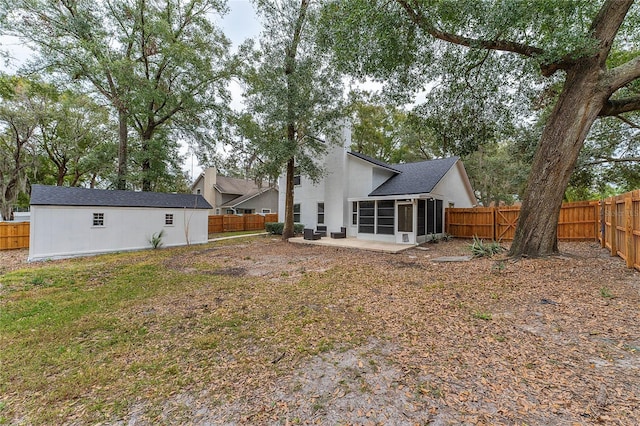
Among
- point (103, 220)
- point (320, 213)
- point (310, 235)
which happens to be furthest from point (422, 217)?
point (103, 220)

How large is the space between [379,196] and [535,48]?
771 cm

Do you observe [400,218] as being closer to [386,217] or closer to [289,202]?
[386,217]

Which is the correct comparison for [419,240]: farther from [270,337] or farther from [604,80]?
[270,337]

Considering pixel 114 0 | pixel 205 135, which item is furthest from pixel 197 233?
pixel 114 0

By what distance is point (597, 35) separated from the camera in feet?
20.5

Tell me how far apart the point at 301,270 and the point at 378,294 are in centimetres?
293

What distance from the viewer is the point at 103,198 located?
1139 centimetres

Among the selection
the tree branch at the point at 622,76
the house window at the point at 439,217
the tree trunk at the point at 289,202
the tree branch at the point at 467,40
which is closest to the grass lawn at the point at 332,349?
the tree branch at the point at 622,76

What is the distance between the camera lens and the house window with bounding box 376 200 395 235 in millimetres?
12797

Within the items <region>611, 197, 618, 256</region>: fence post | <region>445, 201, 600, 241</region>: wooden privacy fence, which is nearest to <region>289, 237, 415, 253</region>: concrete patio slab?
<region>445, 201, 600, 241</region>: wooden privacy fence

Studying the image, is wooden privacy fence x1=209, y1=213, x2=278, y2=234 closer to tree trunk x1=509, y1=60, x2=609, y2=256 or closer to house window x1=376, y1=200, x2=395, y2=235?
house window x1=376, y1=200, x2=395, y2=235

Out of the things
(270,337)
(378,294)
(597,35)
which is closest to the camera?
(270,337)

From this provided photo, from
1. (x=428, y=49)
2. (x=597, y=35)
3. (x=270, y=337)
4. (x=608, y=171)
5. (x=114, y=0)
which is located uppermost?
(x=114, y=0)

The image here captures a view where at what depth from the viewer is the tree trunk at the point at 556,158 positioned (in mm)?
6383
